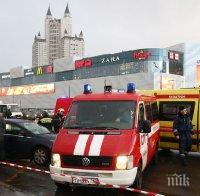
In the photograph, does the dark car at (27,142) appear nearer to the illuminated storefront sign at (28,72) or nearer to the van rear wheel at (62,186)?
the van rear wheel at (62,186)

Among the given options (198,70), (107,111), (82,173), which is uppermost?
(198,70)

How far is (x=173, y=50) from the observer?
93500 mm

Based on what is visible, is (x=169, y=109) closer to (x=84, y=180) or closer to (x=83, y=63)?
(x=84, y=180)

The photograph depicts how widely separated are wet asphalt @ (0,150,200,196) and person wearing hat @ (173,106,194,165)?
64cm

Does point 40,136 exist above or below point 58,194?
above

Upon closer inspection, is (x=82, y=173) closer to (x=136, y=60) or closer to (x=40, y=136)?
(x=40, y=136)

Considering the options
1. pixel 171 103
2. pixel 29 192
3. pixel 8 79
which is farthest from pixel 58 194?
pixel 8 79

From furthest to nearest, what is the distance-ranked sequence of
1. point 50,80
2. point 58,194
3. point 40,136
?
point 50,80
point 40,136
point 58,194

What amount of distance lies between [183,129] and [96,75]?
3565 inches

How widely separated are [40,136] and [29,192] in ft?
12.6

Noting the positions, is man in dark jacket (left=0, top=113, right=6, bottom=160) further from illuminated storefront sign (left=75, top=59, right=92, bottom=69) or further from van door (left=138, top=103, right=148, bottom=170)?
illuminated storefront sign (left=75, top=59, right=92, bottom=69)

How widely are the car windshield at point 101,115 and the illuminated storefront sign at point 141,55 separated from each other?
78417mm

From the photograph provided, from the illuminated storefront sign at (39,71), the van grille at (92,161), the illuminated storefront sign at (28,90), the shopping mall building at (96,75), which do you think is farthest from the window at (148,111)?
the illuminated storefront sign at (39,71)

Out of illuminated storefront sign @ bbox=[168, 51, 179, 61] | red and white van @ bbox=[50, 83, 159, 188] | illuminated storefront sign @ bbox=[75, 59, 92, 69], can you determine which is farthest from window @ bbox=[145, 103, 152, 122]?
illuminated storefront sign @ bbox=[75, 59, 92, 69]
